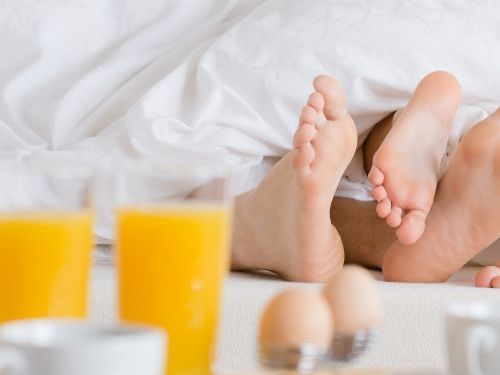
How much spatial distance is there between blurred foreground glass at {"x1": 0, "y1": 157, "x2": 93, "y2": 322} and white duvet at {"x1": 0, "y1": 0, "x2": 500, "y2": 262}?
30.2 inches

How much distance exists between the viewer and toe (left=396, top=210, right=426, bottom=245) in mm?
1303

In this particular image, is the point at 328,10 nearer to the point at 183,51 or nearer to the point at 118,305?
the point at 183,51

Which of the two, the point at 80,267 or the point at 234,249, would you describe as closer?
the point at 80,267

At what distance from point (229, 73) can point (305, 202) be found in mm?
357

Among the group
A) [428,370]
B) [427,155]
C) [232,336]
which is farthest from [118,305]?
[427,155]

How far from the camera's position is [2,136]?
5.41 feet

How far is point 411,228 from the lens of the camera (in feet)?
4.27

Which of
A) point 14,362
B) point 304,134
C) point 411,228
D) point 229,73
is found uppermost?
point 229,73

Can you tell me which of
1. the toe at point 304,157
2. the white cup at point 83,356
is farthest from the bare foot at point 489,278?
the white cup at point 83,356

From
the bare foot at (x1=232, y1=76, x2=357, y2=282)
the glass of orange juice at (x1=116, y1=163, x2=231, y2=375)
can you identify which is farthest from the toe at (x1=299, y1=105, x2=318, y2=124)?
the glass of orange juice at (x1=116, y1=163, x2=231, y2=375)

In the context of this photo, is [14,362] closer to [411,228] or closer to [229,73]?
[411,228]

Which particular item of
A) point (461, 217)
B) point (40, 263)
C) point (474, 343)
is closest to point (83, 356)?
point (40, 263)

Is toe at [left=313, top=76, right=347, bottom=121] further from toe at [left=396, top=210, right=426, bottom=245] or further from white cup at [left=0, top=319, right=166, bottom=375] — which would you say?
white cup at [left=0, top=319, right=166, bottom=375]

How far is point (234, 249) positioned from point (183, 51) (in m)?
0.43
